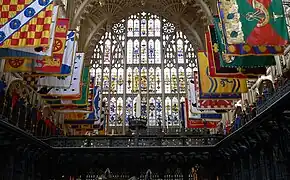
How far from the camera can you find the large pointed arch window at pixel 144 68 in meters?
33.0

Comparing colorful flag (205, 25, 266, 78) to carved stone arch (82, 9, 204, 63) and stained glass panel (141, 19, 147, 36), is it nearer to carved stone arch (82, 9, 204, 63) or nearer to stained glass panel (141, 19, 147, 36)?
carved stone arch (82, 9, 204, 63)

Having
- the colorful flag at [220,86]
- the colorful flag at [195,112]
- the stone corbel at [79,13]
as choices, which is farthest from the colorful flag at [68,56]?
the stone corbel at [79,13]

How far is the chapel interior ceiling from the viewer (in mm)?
33656

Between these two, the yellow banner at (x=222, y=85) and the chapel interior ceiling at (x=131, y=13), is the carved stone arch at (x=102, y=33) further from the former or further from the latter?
the yellow banner at (x=222, y=85)

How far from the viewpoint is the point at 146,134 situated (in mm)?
18422

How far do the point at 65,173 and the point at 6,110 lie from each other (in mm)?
5037

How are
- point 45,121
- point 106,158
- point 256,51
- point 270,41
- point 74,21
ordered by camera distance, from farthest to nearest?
point 74,21 → point 45,121 → point 106,158 → point 256,51 → point 270,41

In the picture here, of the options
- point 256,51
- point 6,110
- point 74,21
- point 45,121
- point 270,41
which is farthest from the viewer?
point 74,21

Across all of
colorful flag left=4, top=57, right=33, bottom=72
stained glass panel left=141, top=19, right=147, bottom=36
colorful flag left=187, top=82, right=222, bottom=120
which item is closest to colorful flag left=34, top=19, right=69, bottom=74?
colorful flag left=4, top=57, right=33, bottom=72

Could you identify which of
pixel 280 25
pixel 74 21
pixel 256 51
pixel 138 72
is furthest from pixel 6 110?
pixel 138 72

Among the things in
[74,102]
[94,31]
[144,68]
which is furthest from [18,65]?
[144,68]

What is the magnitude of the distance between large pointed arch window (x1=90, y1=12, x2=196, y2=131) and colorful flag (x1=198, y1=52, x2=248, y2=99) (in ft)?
48.5

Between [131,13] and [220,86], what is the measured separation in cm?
2172

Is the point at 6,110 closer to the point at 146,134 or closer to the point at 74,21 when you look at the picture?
the point at 146,134
